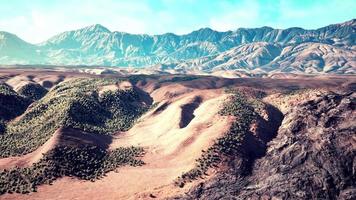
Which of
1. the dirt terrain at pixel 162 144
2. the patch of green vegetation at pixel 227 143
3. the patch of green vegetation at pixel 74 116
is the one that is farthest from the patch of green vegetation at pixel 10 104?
the patch of green vegetation at pixel 227 143

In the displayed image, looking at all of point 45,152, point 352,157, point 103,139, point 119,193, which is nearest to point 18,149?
point 45,152

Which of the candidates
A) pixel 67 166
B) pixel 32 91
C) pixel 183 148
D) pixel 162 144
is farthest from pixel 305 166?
pixel 32 91

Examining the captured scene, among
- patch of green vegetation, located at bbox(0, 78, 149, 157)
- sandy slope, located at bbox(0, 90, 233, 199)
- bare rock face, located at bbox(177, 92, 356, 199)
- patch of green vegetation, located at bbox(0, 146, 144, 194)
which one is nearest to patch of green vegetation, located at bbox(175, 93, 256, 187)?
sandy slope, located at bbox(0, 90, 233, 199)

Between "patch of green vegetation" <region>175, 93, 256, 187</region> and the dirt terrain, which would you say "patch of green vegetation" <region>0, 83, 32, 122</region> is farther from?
"patch of green vegetation" <region>175, 93, 256, 187</region>

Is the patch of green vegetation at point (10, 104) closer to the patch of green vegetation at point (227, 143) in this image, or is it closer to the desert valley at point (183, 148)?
the desert valley at point (183, 148)

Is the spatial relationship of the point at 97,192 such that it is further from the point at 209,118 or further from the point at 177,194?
the point at 209,118

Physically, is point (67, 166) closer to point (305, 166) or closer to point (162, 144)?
point (162, 144)
